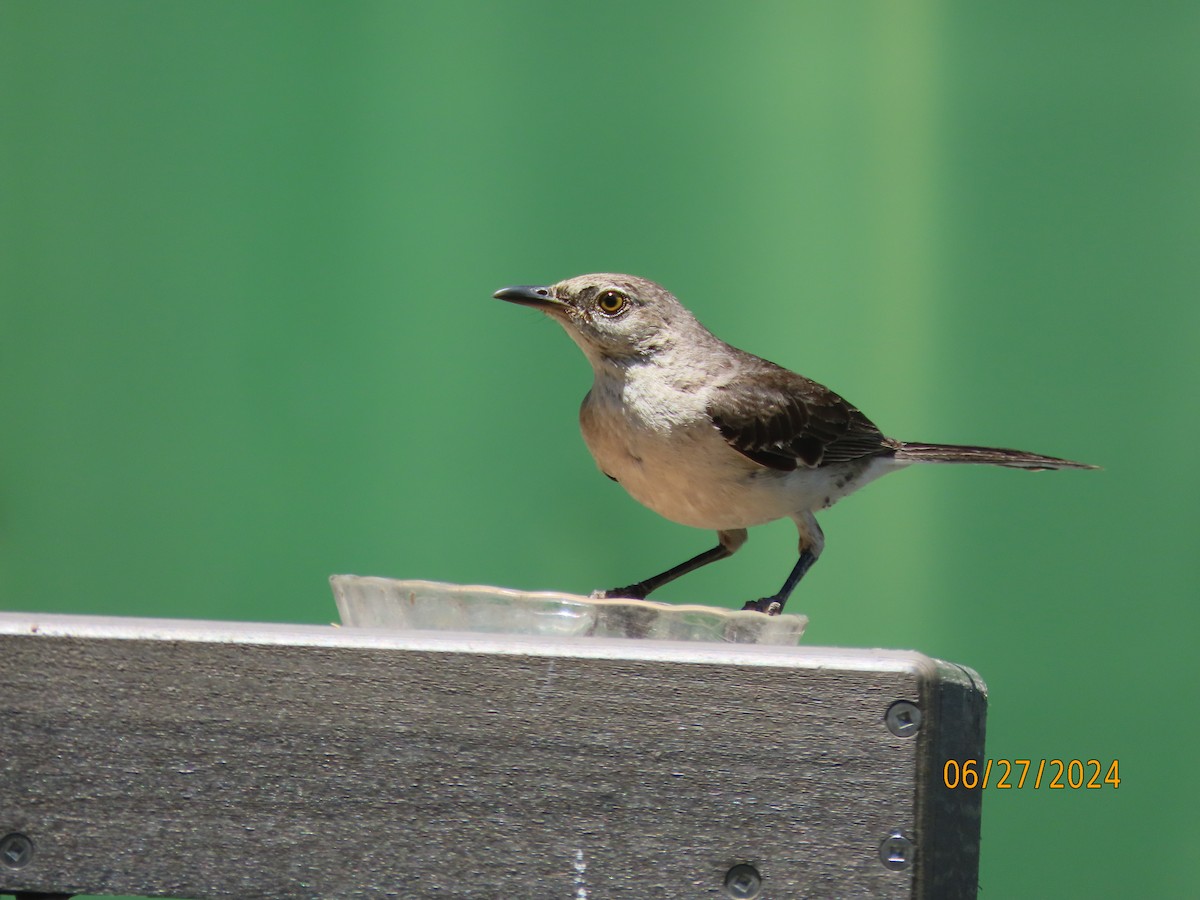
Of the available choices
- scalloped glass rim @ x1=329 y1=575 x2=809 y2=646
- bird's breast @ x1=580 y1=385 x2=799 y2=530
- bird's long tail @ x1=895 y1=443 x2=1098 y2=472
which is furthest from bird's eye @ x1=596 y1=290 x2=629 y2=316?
scalloped glass rim @ x1=329 y1=575 x2=809 y2=646

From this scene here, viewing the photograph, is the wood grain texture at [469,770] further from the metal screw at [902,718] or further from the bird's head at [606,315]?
the bird's head at [606,315]

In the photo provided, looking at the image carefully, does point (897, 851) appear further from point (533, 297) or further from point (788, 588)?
point (533, 297)

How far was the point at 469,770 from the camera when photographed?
1222 mm

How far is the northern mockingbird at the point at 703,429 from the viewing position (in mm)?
2475

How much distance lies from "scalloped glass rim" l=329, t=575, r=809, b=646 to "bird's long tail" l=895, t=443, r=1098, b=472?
1.28 metres

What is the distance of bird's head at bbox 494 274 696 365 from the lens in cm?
263

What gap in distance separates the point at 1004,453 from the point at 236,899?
211 centimetres

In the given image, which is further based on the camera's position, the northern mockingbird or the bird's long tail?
the bird's long tail

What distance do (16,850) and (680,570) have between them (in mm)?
1636

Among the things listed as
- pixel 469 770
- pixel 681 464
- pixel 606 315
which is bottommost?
pixel 469 770

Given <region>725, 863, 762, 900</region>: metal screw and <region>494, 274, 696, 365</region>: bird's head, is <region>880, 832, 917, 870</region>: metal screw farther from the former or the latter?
<region>494, 274, 696, 365</region>: bird's head

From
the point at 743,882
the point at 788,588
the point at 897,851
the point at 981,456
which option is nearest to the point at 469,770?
the point at 743,882

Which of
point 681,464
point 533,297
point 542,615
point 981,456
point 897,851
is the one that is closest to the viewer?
point 897,851

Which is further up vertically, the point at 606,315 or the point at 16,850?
the point at 606,315
